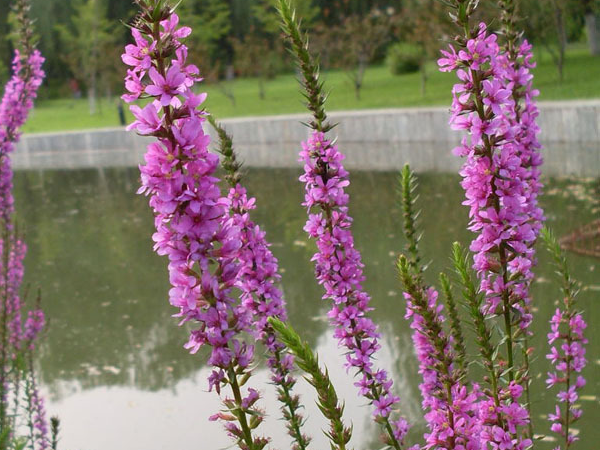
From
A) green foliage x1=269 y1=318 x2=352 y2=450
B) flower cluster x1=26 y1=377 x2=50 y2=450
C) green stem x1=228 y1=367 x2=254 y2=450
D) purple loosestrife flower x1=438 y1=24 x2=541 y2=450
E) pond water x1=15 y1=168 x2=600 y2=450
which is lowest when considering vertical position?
pond water x1=15 y1=168 x2=600 y2=450

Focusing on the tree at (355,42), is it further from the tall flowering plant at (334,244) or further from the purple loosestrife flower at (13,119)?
the tall flowering plant at (334,244)

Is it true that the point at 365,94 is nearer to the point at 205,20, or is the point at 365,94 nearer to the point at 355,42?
the point at 355,42

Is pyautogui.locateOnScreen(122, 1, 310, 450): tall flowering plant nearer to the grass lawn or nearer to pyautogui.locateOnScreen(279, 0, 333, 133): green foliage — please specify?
pyautogui.locateOnScreen(279, 0, 333, 133): green foliage

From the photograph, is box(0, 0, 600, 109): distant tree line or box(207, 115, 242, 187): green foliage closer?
box(207, 115, 242, 187): green foliage

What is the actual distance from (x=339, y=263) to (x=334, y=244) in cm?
6

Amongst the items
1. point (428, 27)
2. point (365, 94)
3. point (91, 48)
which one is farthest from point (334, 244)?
point (91, 48)

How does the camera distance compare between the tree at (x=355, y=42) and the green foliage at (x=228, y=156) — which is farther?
the tree at (x=355, y=42)

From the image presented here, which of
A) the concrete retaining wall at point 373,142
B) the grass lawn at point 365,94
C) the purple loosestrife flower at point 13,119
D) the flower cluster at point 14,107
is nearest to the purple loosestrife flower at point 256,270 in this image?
the purple loosestrife flower at point 13,119

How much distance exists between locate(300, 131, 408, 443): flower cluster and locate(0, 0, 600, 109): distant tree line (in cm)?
2165

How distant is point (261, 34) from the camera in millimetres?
55344

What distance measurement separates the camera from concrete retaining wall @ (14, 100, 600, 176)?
1593 cm

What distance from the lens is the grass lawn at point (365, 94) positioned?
983 inches

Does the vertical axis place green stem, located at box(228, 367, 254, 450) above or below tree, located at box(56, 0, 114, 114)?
below

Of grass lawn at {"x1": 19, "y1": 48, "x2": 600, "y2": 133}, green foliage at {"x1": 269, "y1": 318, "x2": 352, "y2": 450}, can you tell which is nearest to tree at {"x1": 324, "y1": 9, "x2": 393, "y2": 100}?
grass lawn at {"x1": 19, "y1": 48, "x2": 600, "y2": 133}
